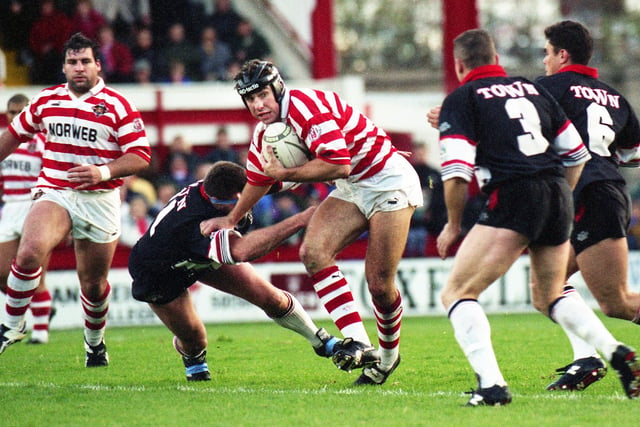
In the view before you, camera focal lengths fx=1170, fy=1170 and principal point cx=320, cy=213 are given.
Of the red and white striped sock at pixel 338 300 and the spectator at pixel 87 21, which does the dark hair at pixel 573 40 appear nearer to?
the red and white striped sock at pixel 338 300

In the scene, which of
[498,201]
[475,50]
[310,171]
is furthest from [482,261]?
[310,171]

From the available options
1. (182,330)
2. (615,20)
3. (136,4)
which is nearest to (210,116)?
(136,4)

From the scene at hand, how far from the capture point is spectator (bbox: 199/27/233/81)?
2041cm

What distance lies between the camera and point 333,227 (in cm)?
775

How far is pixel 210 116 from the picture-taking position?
20.0 m

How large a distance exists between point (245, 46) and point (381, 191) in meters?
13.5

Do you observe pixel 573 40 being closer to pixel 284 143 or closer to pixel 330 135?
pixel 330 135

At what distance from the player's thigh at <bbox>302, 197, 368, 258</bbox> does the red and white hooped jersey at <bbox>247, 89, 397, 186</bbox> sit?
22cm

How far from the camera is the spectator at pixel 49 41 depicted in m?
19.3

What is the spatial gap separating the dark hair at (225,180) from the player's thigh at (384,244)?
1010mm

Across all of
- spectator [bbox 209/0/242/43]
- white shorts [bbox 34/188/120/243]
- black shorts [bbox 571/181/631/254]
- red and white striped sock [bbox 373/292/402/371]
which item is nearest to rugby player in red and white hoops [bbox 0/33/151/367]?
white shorts [bbox 34/188/120/243]

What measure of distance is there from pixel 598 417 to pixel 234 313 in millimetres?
9890

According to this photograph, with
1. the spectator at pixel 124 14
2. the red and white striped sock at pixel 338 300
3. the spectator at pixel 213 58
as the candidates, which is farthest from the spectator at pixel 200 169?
the red and white striped sock at pixel 338 300

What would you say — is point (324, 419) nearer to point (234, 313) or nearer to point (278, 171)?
point (278, 171)
